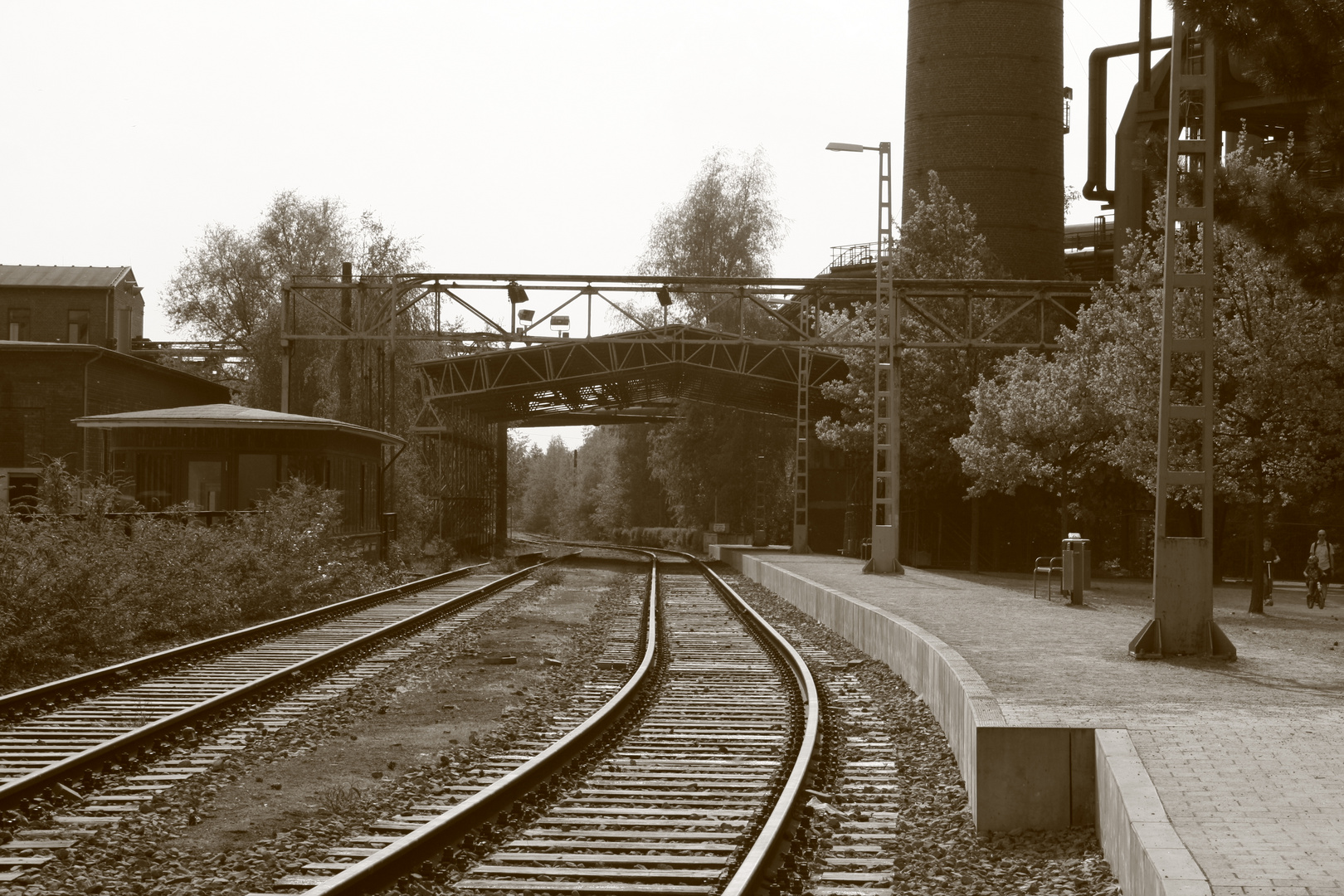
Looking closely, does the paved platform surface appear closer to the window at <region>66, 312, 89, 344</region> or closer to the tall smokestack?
the tall smokestack

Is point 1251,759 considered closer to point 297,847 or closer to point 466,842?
point 466,842

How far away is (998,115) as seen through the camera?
155ft

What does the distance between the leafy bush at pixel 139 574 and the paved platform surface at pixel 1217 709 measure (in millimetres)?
9346

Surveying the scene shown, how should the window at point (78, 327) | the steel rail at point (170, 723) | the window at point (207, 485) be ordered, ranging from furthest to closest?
the window at point (78, 327) → the window at point (207, 485) → the steel rail at point (170, 723)

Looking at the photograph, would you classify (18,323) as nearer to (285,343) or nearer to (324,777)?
(285,343)

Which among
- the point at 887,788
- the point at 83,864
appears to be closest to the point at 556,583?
the point at 887,788

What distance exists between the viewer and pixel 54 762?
354 inches

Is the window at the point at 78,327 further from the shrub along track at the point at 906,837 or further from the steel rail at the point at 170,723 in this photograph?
the shrub along track at the point at 906,837

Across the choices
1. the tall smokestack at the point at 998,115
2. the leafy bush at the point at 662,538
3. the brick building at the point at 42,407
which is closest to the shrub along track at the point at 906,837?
the brick building at the point at 42,407

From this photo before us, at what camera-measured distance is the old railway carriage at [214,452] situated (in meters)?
29.5

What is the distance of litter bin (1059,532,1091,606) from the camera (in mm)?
23344

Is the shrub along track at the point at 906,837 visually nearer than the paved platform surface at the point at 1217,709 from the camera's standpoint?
No

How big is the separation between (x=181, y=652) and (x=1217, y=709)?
1029cm

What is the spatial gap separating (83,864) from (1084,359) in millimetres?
25707
